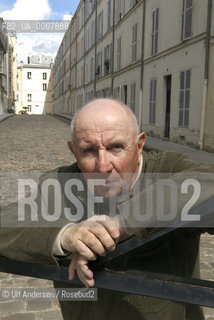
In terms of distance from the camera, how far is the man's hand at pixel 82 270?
0.96m

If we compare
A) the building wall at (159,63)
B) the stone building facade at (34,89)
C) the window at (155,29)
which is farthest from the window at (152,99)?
the stone building facade at (34,89)

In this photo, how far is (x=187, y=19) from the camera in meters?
13.3

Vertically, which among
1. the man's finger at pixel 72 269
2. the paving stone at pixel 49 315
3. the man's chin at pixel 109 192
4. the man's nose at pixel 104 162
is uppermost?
the man's nose at pixel 104 162

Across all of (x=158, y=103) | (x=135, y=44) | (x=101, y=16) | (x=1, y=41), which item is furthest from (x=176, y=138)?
(x=1, y=41)

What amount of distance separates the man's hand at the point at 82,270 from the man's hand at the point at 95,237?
0.02 m

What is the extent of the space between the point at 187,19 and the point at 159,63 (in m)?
3.23

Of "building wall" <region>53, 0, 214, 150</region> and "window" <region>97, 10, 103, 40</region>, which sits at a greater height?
"window" <region>97, 10, 103, 40</region>

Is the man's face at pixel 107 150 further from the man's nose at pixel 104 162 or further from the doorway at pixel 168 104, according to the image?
the doorway at pixel 168 104

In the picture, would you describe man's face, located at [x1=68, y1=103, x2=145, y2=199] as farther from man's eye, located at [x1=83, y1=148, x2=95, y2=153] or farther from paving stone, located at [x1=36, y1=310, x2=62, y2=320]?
paving stone, located at [x1=36, y1=310, x2=62, y2=320]

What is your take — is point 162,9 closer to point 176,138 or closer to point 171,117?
point 171,117

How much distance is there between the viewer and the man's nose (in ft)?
4.39

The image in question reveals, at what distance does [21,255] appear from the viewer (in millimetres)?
1086

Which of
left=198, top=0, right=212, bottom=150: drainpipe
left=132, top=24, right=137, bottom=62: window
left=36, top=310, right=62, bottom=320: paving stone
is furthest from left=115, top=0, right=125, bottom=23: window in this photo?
left=36, top=310, right=62, bottom=320: paving stone

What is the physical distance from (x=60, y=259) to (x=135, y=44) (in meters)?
19.9
